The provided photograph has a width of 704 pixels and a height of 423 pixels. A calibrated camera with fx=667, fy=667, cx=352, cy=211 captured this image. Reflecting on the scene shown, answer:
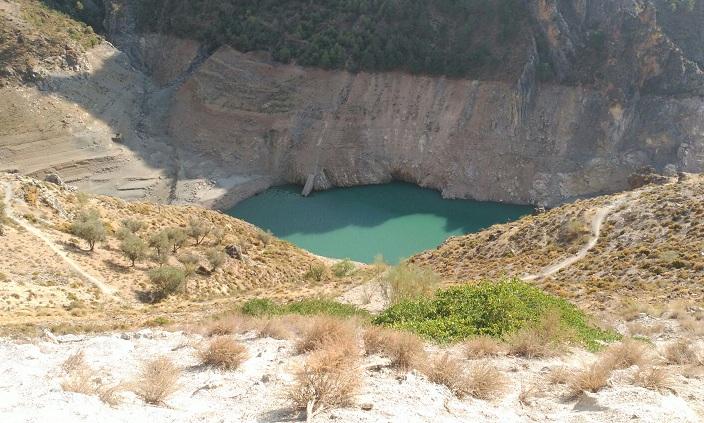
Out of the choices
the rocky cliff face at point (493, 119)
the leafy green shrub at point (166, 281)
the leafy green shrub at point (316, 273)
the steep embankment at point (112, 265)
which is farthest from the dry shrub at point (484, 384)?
the rocky cliff face at point (493, 119)

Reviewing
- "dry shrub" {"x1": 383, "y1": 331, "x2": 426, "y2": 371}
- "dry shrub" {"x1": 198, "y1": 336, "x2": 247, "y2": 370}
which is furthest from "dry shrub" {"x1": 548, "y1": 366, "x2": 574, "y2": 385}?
"dry shrub" {"x1": 198, "y1": 336, "x2": 247, "y2": 370}

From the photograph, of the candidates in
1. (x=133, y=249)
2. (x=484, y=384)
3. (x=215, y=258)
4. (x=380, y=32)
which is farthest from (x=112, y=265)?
(x=380, y=32)

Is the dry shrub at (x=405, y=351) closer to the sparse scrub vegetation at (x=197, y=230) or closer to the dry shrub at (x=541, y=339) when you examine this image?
the dry shrub at (x=541, y=339)

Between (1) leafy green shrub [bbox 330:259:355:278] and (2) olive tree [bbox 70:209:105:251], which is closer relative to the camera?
(2) olive tree [bbox 70:209:105:251]

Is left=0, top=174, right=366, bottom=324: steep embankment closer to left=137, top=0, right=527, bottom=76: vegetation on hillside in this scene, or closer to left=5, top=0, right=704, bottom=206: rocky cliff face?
left=5, top=0, right=704, bottom=206: rocky cliff face

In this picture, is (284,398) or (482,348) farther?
(482,348)

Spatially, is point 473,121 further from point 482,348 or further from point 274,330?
point 482,348
